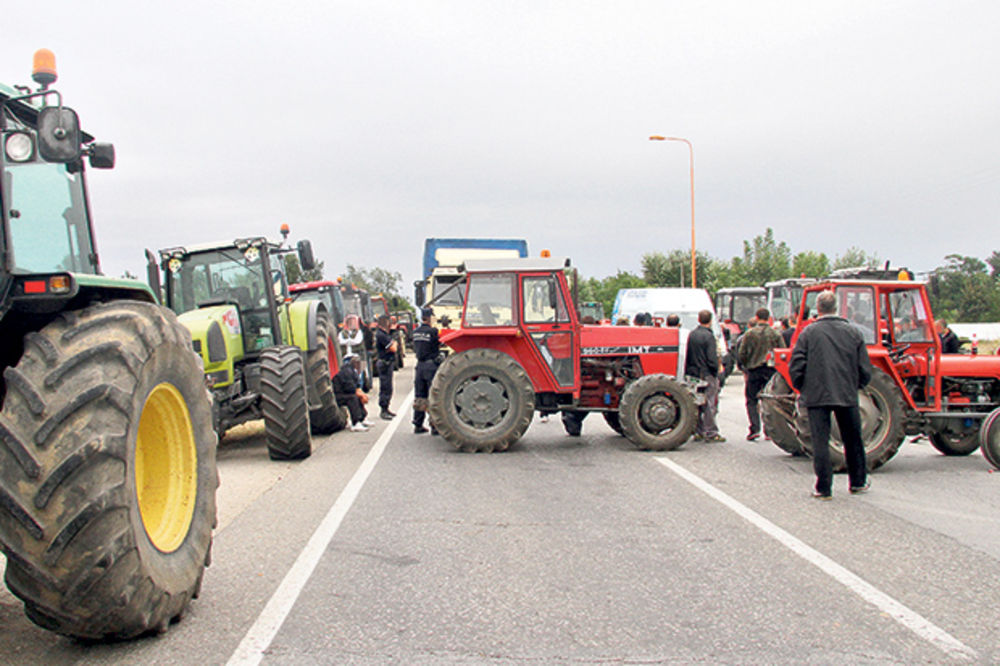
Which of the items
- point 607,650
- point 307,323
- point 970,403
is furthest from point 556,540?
point 307,323

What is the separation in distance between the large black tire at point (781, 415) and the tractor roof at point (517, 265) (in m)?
2.96

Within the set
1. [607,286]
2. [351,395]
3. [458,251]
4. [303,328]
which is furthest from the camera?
[607,286]

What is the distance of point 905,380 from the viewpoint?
32.3ft

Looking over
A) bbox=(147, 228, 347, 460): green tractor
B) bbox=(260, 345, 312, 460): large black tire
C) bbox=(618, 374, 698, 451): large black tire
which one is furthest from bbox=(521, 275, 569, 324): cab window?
bbox=(260, 345, 312, 460): large black tire

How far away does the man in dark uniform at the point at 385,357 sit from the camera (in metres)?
14.1

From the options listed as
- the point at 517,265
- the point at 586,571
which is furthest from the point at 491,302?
the point at 586,571

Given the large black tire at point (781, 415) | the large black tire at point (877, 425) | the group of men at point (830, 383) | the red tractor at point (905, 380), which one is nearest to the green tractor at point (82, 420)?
the group of men at point (830, 383)

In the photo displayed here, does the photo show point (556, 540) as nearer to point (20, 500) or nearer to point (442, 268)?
point (20, 500)

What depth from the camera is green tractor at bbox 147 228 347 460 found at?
10.1 metres

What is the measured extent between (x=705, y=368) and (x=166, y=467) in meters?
8.66

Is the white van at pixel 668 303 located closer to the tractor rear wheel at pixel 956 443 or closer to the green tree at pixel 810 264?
the tractor rear wheel at pixel 956 443

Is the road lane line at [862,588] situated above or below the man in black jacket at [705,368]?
below

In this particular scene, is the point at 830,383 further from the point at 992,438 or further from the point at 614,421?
the point at 614,421

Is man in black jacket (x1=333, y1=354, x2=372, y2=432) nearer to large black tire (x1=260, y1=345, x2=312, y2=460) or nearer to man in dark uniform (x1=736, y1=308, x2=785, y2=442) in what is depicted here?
large black tire (x1=260, y1=345, x2=312, y2=460)
